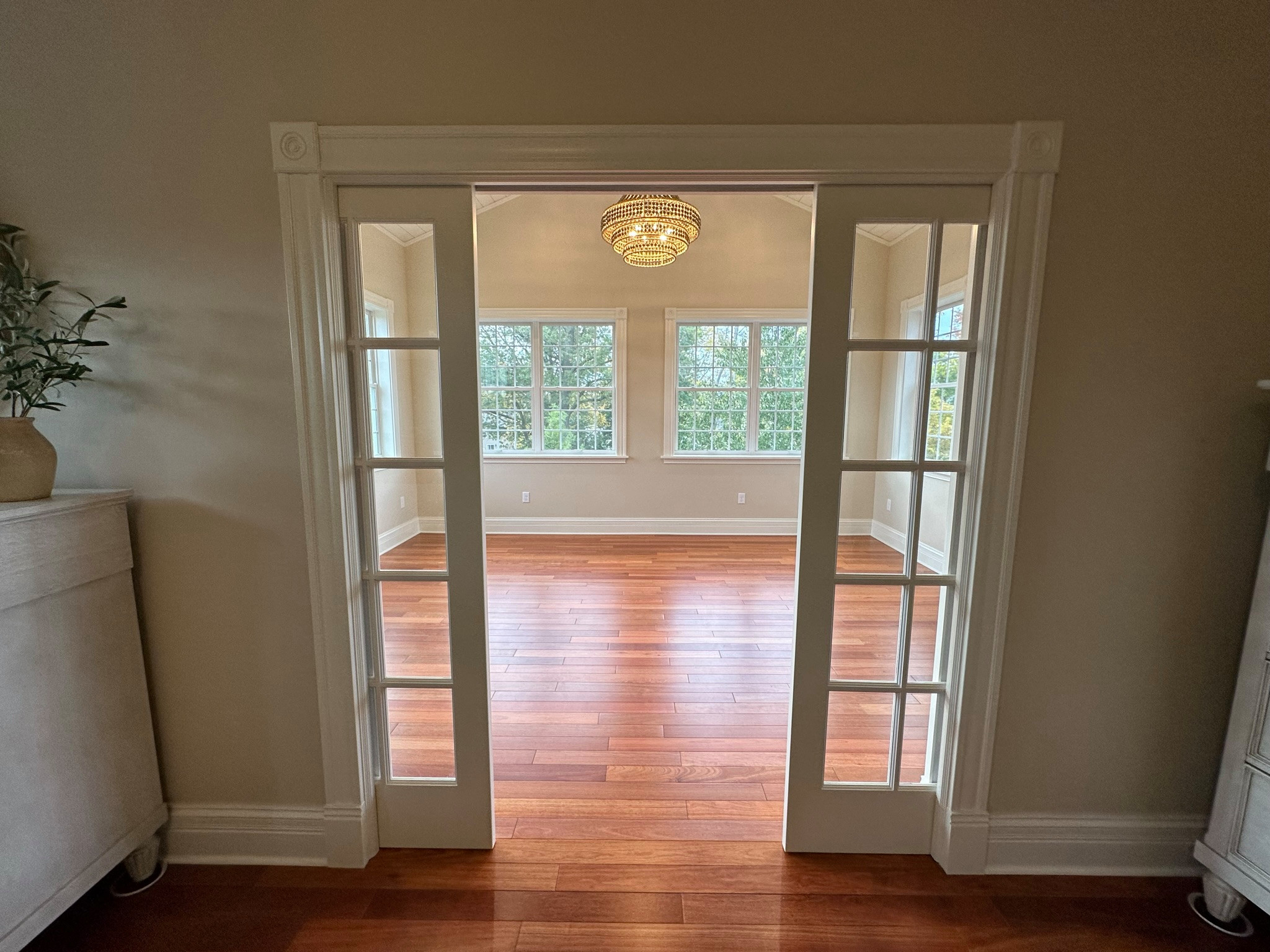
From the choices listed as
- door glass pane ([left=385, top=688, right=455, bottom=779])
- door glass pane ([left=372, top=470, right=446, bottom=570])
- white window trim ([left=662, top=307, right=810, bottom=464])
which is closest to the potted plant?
door glass pane ([left=372, top=470, right=446, bottom=570])

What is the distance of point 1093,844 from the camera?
1584 millimetres

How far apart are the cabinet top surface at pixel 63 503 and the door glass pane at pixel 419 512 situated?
65 centimetres

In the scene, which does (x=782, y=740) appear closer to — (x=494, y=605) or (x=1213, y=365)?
(x=1213, y=365)

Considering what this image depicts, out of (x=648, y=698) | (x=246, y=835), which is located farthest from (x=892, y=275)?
(x=246, y=835)

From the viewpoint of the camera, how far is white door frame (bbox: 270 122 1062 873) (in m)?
1.30

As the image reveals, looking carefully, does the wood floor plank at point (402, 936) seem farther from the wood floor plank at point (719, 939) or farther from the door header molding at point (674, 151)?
the door header molding at point (674, 151)

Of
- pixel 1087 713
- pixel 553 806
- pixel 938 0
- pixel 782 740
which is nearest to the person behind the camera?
pixel 938 0

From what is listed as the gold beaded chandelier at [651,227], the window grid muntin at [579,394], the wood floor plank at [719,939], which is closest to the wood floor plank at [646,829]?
the wood floor plank at [719,939]

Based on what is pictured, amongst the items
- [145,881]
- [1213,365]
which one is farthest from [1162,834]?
[145,881]

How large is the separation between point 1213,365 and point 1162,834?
55.4 inches

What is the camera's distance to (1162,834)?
158cm

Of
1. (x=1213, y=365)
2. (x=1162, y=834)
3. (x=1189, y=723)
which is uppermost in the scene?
(x=1213, y=365)

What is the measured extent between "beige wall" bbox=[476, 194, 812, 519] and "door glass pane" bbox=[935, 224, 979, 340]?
4.26m

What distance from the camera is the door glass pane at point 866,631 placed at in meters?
1.55
